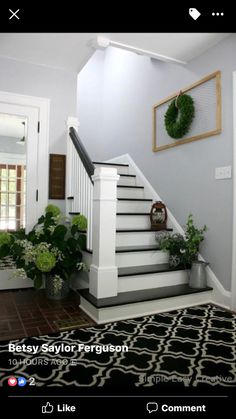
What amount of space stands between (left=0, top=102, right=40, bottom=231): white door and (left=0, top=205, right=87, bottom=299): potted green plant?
385mm

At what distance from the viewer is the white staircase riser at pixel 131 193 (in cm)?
387

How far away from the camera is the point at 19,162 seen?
3.16 metres

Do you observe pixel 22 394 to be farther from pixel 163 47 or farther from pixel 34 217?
pixel 163 47

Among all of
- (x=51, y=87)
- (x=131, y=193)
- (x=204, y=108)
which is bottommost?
(x=131, y=193)

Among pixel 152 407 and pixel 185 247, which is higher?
pixel 185 247

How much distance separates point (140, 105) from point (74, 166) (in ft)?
5.14

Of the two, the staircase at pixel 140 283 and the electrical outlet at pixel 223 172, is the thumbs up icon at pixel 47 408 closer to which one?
the staircase at pixel 140 283

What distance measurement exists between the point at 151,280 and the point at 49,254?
0.96 m

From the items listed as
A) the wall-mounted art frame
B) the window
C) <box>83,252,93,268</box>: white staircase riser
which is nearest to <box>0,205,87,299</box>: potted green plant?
<box>83,252,93,268</box>: white staircase riser

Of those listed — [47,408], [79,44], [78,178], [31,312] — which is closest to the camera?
[47,408]

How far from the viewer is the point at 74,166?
3.23m

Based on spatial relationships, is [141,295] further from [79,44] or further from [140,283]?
[79,44]

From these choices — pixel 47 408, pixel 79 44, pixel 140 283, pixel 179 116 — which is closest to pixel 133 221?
pixel 140 283
